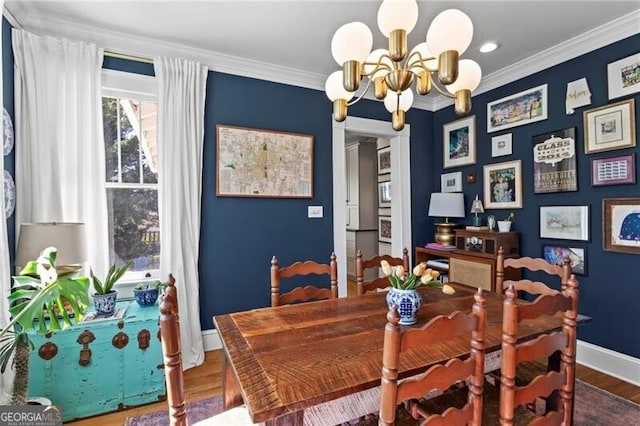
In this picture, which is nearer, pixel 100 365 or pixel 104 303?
pixel 100 365

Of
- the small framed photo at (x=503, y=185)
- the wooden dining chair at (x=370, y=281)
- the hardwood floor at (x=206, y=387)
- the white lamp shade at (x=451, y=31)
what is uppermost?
the white lamp shade at (x=451, y=31)

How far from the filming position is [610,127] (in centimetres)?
242

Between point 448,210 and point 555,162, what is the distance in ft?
3.46

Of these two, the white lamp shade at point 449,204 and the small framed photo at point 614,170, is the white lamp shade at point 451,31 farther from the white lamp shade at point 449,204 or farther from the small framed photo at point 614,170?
the white lamp shade at point 449,204

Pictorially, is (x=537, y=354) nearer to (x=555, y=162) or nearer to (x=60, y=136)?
(x=555, y=162)

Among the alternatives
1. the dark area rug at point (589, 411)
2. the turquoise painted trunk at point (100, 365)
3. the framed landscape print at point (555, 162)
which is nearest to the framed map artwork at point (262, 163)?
the turquoise painted trunk at point (100, 365)

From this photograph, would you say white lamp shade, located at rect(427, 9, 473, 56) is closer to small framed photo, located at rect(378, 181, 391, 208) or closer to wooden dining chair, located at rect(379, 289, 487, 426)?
wooden dining chair, located at rect(379, 289, 487, 426)

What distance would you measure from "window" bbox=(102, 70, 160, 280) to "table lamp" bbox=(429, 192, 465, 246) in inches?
113

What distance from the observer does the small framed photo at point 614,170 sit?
2.31 meters

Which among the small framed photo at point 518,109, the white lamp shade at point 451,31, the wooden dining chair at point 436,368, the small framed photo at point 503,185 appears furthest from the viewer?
the small framed photo at point 503,185

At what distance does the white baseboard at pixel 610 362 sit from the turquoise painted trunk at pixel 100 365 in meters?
0.49

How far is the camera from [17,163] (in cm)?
219

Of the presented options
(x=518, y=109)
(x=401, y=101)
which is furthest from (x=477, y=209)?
(x=401, y=101)

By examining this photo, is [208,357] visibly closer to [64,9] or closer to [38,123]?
[38,123]
